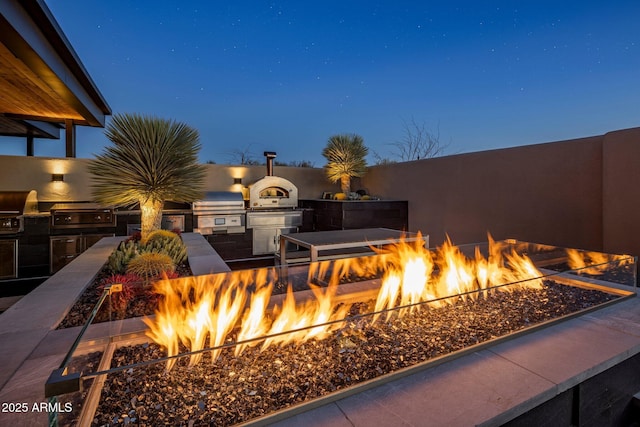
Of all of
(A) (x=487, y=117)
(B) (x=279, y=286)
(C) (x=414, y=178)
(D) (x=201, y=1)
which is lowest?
(B) (x=279, y=286)

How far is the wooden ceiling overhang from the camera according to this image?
9.59ft

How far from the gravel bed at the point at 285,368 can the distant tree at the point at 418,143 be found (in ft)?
21.3

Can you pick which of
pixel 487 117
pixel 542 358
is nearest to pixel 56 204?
pixel 542 358

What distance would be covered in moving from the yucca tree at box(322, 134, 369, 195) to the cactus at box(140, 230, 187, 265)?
3.90 m

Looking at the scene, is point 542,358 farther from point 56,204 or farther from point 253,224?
point 56,204

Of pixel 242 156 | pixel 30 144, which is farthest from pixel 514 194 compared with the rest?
pixel 30 144

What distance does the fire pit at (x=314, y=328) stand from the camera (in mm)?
998

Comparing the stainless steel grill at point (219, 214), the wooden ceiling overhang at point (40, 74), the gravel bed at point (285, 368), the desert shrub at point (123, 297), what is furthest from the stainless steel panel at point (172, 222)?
the gravel bed at point (285, 368)

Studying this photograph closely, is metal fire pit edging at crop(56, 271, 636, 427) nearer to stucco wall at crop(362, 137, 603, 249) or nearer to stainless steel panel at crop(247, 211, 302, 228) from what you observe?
stucco wall at crop(362, 137, 603, 249)

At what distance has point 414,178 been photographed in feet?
18.5

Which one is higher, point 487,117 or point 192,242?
point 487,117

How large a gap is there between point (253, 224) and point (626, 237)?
4.92m

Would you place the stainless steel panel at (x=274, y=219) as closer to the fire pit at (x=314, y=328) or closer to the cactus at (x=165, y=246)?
the cactus at (x=165, y=246)

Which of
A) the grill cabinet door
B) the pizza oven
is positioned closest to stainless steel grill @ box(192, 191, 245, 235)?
the pizza oven
